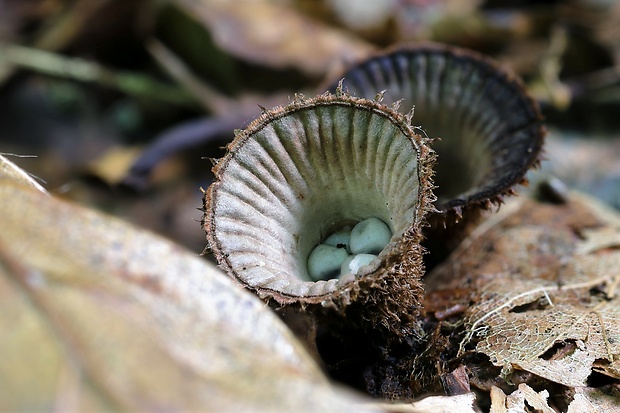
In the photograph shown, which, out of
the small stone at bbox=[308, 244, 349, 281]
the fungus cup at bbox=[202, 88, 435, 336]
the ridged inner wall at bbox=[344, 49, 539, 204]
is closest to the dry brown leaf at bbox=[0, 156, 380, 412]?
the fungus cup at bbox=[202, 88, 435, 336]

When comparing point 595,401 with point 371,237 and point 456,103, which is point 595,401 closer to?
point 371,237

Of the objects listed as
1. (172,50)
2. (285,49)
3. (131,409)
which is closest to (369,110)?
(131,409)

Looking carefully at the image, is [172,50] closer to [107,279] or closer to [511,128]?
[511,128]

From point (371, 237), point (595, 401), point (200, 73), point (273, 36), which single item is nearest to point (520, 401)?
point (595, 401)

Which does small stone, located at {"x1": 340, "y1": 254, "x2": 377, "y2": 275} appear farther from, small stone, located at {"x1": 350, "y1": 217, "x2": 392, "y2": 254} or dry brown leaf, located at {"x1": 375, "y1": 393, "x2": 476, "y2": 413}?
dry brown leaf, located at {"x1": 375, "y1": 393, "x2": 476, "y2": 413}

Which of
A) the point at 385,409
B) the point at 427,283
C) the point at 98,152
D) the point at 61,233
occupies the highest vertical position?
the point at 61,233

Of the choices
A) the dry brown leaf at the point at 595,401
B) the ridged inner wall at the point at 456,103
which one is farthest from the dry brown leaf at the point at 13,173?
the dry brown leaf at the point at 595,401
